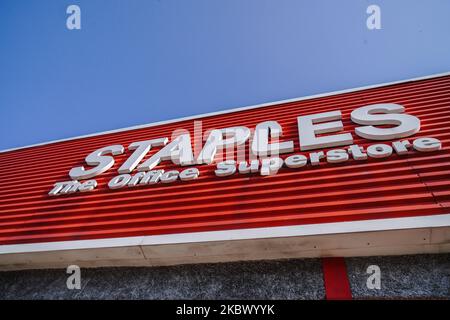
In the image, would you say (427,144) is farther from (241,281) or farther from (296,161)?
(241,281)

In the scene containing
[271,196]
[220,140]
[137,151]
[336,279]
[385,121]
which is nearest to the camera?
[336,279]

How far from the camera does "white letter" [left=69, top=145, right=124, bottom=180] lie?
5009mm

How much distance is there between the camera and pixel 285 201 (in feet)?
10.2

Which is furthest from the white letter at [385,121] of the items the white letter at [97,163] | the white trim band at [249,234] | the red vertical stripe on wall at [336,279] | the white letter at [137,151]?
the white letter at [97,163]

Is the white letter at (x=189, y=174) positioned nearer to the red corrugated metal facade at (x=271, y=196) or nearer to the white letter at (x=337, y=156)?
the red corrugated metal facade at (x=271, y=196)

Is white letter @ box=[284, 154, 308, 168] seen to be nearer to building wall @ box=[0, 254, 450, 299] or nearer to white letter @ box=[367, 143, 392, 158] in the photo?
white letter @ box=[367, 143, 392, 158]

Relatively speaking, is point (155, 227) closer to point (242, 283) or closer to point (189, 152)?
point (242, 283)

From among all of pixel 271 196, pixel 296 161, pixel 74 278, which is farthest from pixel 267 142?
pixel 74 278

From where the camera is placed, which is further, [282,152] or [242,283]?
[282,152]

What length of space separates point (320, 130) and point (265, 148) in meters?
1.04

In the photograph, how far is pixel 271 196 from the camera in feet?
10.8

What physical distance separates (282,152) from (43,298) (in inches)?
149
